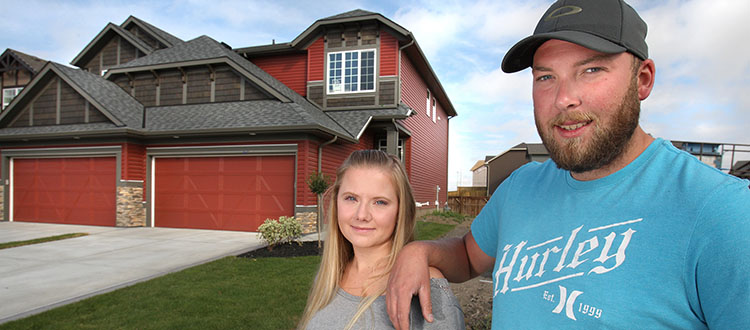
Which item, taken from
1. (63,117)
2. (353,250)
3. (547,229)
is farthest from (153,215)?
(547,229)

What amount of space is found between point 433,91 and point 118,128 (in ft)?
44.4

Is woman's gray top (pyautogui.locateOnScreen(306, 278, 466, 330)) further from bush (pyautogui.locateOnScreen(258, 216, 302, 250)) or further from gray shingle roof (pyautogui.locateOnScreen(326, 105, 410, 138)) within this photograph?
gray shingle roof (pyautogui.locateOnScreen(326, 105, 410, 138))

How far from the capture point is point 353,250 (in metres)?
2.05

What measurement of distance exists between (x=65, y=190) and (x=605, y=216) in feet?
54.5

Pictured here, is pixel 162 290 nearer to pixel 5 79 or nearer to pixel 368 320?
pixel 368 320

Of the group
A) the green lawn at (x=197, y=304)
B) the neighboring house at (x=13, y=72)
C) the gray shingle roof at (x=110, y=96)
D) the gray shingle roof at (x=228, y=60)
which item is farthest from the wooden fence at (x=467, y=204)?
the neighboring house at (x=13, y=72)

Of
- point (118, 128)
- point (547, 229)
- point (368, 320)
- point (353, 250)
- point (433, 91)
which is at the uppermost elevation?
point (433, 91)

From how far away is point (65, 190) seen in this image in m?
13.5

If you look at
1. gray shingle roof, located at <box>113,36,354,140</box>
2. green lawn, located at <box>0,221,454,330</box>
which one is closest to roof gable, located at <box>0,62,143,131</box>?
gray shingle roof, located at <box>113,36,354,140</box>

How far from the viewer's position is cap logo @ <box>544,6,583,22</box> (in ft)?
3.74

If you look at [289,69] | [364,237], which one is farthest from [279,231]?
[289,69]

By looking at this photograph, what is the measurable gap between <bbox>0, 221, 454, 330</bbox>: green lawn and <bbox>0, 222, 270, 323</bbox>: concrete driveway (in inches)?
18.6

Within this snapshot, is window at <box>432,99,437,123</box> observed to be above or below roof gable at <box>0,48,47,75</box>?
below

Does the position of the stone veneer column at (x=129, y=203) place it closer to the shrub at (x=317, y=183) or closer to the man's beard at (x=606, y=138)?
the shrub at (x=317, y=183)
